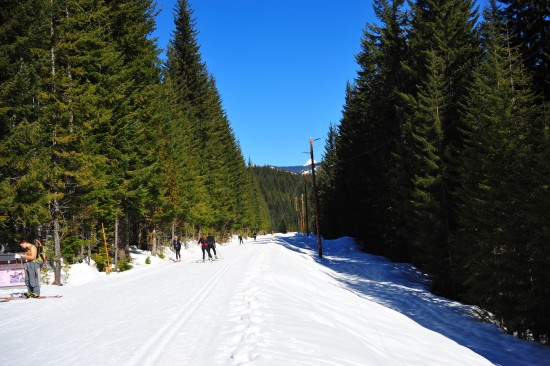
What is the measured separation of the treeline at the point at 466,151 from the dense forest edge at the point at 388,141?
8 cm

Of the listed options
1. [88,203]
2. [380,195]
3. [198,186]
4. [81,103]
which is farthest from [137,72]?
[380,195]

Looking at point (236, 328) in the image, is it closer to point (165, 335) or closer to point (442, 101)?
point (165, 335)

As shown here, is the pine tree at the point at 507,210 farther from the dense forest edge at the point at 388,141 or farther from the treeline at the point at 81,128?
the treeline at the point at 81,128

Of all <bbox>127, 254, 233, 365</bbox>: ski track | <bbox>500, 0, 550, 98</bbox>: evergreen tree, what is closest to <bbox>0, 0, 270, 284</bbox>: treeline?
<bbox>127, 254, 233, 365</bbox>: ski track

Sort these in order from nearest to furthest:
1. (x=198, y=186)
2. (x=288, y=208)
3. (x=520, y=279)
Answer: (x=520, y=279) → (x=198, y=186) → (x=288, y=208)

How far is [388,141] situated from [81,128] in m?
21.6

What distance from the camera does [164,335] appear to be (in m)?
6.64

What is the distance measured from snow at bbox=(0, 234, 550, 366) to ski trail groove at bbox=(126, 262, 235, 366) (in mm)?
18

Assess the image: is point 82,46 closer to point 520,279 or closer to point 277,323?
point 277,323

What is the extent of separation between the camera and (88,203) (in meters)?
18.8

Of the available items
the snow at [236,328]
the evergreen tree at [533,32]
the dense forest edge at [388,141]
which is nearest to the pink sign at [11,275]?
the snow at [236,328]

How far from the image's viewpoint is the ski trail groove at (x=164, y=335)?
5.39m

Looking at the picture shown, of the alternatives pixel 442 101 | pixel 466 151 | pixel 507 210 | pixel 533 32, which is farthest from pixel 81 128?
pixel 533 32

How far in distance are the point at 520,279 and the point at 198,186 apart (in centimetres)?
3191
